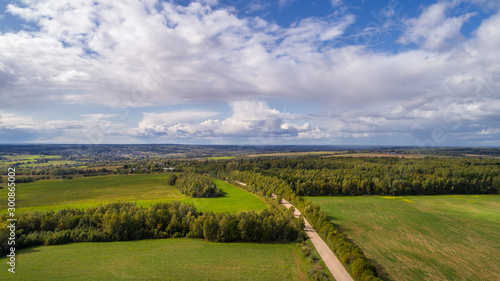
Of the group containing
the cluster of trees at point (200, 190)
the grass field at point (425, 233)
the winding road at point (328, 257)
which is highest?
the cluster of trees at point (200, 190)

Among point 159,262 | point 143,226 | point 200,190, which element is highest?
point 143,226

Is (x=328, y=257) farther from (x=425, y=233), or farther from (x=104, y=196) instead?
(x=104, y=196)

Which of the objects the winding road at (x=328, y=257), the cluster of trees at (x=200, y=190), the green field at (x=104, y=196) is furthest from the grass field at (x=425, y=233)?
the cluster of trees at (x=200, y=190)

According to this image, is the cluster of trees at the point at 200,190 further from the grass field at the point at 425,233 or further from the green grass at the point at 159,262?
the green grass at the point at 159,262

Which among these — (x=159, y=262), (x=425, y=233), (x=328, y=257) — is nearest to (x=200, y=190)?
(x=159, y=262)

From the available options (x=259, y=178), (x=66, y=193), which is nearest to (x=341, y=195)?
(x=259, y=178)

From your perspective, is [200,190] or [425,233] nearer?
[425,233]
